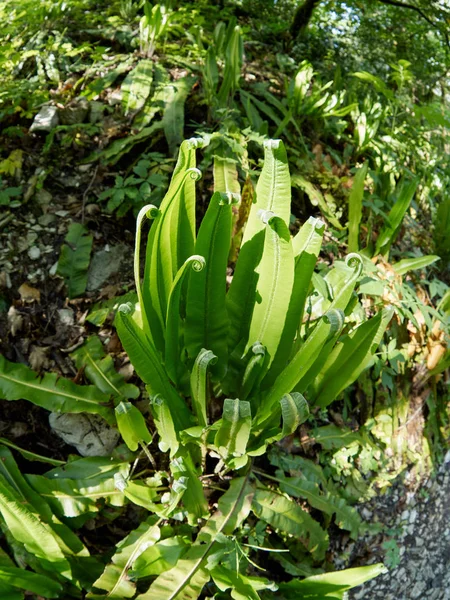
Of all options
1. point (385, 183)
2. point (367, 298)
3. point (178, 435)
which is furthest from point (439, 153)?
point (178, 435)

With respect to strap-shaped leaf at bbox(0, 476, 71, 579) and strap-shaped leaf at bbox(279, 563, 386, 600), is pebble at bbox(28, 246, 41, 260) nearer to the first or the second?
strap-shaped leaf at bbox(0, 476, 71, 579)

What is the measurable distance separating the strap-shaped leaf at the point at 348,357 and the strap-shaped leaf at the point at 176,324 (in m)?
0.50

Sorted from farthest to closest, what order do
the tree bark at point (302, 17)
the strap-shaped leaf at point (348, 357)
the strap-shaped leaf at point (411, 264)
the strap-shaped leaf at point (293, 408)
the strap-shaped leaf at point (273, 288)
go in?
the tree bark at point (302, 17), the strap-shaped leaf at point (411, 264), the strap-shaped leaf at point (348, 357), the strap-shaped leaf at point (273, 288), the strap-shaped leaf at point (293, 408)

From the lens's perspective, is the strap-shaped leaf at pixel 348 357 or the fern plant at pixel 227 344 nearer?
the fern plant at pixel 227 344

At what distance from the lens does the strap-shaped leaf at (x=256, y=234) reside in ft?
5.16

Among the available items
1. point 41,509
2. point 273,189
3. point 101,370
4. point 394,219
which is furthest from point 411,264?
point 41,509

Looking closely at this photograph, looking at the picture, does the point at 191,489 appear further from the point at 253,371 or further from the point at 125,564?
the point at 253,371

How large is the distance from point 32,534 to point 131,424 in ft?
1.32

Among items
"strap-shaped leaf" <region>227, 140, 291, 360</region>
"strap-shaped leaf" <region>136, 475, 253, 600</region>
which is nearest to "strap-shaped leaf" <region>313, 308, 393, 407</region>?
"strap-shaped leaf" <region>227, 140, 291, 360</region>

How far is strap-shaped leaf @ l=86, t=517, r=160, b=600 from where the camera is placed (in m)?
1.50

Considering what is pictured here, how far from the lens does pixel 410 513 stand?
239 centimetres

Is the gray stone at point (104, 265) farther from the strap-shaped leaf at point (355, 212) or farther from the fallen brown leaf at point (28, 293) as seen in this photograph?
the strap-shaped leaf at point (355, 212)

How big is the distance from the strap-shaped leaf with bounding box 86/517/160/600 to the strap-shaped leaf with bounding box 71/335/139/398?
17.4 inches

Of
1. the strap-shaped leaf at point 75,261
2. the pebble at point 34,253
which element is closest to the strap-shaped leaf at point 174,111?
the strap-shaped leaf at point 75,261
